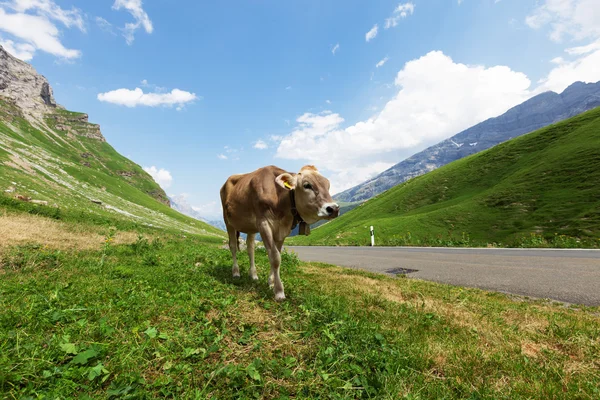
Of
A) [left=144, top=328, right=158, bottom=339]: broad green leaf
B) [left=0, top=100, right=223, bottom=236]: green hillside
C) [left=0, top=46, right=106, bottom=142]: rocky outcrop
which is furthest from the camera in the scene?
[left=0, top=46, right=106, bottom=142]: rocky outcrop

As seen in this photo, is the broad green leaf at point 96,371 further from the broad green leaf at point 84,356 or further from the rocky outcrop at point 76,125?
the rocky outcrop at point 76,125

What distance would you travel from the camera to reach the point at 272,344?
4238 millimetres

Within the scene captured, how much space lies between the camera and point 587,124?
61.8m

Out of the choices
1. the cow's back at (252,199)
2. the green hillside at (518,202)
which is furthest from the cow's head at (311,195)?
the green hillside at (518,202)

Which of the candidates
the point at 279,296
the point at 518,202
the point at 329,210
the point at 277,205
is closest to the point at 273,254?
the point at 279,296

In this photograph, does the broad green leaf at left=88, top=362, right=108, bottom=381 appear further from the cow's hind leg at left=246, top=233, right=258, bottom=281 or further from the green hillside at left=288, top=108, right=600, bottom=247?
the green hillside at left=288, top=108, right=600, bottom=247

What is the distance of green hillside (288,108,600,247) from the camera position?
33438 millimetres

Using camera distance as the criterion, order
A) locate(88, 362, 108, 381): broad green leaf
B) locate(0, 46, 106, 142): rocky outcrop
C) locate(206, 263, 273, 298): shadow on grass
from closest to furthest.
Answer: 1. locate(88, 362, 108, 381): broad green leaf
2. locate(206, 263, 273, 298): shadow on grass
3. locate(0, 46, 106, 142): rocky outcrop

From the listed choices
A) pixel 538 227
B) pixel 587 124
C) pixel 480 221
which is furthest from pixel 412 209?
pixel 587 124

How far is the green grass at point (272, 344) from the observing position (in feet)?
10.2

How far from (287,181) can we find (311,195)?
770 mm

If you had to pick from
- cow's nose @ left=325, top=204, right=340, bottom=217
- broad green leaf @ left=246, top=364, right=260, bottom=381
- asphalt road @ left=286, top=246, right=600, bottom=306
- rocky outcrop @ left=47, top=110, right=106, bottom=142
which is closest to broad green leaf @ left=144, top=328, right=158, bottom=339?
broad green leaf @ left=246, top=364, right=260, bottom=381

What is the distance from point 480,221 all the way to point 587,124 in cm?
4719

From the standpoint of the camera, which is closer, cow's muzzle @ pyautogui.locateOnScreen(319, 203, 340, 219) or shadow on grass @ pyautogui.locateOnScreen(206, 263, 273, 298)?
cow's muzzle @ pyautogui.locateOnScreen(319, 203, 340, 219)
